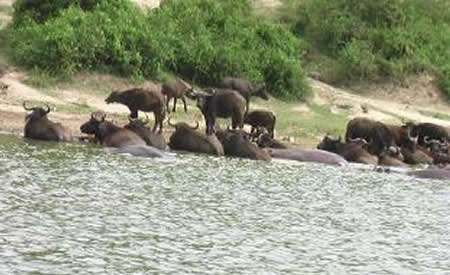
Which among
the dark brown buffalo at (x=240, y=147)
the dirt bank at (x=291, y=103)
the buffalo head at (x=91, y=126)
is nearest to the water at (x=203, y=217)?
the buffalo head at (x=91, y=126)

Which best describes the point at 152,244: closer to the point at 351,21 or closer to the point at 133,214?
the point at 133,214

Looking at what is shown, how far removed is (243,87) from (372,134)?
3890 mm

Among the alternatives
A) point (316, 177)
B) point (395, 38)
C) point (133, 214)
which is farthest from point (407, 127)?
point (133, 214)

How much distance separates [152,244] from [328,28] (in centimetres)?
2765

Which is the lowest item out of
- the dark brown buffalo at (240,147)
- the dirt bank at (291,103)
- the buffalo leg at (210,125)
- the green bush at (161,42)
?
the dark brown buffalo at (240,147)

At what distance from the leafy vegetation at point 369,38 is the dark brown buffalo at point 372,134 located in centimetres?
993

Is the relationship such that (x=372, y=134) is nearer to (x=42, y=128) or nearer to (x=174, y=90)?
(x=174, y=90)

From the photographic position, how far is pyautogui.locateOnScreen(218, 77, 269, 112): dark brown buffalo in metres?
29.3

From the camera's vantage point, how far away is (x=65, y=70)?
1118 inches

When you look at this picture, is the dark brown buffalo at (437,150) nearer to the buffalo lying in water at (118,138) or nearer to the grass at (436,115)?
the grass at (436,115)

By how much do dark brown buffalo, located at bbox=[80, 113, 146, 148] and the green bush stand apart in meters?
5.63

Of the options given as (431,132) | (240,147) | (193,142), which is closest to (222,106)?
(240,147)

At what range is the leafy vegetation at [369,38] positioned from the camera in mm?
37969

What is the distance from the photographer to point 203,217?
15.1 m
